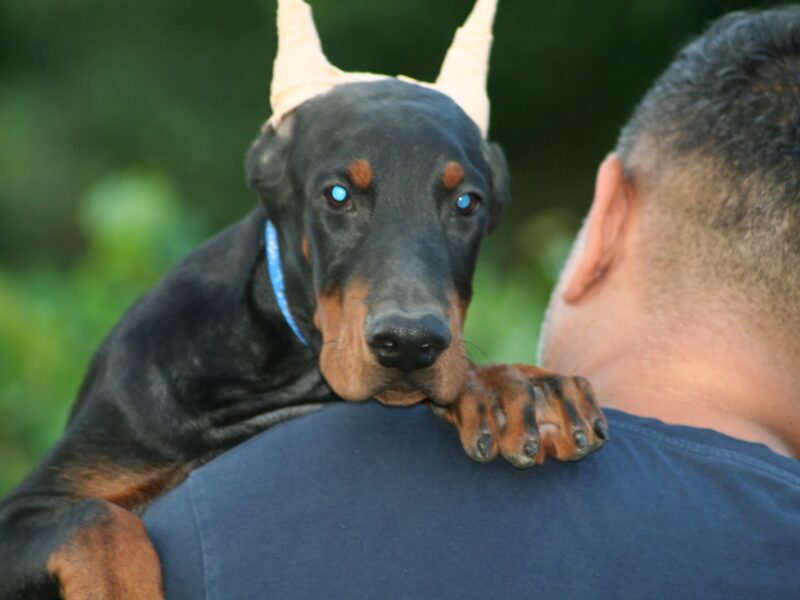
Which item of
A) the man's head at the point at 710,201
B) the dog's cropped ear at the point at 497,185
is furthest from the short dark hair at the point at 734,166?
the dog's cropped ear at the point at 497,185

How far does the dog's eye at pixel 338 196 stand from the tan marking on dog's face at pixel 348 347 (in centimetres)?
19

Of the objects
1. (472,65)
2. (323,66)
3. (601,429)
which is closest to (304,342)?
(323,66)

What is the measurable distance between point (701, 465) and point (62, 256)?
10506 mm

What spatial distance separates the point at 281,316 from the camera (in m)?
3.15

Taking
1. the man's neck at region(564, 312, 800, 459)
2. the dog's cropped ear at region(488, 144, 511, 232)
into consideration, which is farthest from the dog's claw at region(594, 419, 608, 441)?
the dog's cropped ear at region(488, 144, 511, 232)

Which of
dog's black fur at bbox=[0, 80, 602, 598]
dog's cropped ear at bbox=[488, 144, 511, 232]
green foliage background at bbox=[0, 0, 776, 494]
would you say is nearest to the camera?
dog's black fur at bbox=[0, 80, 602, 598]

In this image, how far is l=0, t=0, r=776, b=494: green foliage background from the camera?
11.4m

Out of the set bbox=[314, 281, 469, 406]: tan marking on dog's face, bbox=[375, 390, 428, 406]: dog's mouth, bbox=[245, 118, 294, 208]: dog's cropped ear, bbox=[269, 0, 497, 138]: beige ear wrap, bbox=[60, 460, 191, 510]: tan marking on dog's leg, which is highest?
bbox=[269, 0, 497, 138]: beige ear wrap

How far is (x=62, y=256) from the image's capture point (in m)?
12.2

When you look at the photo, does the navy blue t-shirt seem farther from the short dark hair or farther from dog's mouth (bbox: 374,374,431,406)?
the short dark hair

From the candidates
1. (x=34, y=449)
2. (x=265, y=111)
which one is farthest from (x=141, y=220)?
(x=265, y=111)

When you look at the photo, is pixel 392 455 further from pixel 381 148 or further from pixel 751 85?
pixel 751 85

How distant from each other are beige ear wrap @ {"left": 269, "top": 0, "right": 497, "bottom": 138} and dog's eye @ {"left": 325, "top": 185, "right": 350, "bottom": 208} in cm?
33

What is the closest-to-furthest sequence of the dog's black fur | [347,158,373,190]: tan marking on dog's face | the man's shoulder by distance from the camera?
the man's shoulder < the dog's black fur < [347,158,373,190]: tan marking on dog's face
